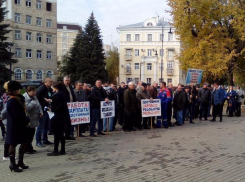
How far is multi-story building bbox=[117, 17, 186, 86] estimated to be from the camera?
233 feet

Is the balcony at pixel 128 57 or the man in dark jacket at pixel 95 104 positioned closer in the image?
the man in dark jacket at pixel 95 104

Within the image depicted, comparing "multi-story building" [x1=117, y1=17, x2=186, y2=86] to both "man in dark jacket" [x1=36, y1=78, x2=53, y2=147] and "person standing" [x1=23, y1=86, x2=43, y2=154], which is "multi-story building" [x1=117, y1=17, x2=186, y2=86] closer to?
"man in dark jacket" [x1=36, y1=78, x2=53, y2=147]

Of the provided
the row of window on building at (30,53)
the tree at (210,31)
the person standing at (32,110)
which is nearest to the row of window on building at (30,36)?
the row of window on building at (30,53)

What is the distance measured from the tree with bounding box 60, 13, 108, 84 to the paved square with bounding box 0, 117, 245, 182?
1697 inches

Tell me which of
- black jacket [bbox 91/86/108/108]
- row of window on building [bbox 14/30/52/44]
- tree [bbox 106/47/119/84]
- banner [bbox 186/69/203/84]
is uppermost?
row of window on building [bbox 14/30/52/44]

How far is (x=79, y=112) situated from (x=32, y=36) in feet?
176

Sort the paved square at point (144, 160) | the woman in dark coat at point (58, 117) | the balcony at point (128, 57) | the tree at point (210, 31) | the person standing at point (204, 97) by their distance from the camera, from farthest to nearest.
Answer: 1. the balcony at point (128, 57)
2. the tree at point (210, 31)
3. the person standing at point (204, 97)
4. the woman in dark coat at point (58, 117)
5. the paved square at point (144, 160)

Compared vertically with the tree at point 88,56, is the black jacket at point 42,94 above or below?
below

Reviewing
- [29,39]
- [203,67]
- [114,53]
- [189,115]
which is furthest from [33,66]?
[189,115]

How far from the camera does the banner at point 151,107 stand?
39.6 ft

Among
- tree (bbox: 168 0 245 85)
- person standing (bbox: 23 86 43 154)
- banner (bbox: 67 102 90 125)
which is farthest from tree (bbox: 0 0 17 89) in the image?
person standing (bbox: 23 86 43 154)

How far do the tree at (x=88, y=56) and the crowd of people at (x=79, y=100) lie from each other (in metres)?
37.1

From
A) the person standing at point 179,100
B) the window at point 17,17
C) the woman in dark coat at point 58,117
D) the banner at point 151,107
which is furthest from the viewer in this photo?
the window at point 17,17

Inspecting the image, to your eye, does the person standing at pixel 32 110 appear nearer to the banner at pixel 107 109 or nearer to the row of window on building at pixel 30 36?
the banner at pixel 107 109
